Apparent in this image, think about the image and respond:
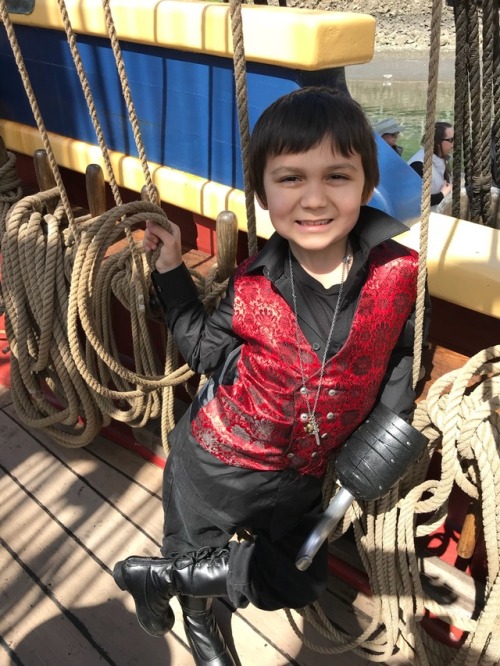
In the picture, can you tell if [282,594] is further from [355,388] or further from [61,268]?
[61,268]

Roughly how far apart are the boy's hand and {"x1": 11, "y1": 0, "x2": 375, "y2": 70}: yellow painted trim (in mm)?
519

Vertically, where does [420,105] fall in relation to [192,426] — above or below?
below

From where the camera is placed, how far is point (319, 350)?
119 centimetres

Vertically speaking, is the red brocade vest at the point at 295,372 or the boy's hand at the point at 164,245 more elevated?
the boy's hand at the point at 164,245

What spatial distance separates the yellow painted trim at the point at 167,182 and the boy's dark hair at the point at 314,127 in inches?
23.2

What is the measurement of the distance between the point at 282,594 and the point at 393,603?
0.26 meters

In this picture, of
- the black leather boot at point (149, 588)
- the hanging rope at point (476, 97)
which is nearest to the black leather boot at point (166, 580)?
the black leather boot at point (149, 588)

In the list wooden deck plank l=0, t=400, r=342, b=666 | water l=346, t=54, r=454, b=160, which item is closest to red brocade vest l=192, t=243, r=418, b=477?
wooden deck plank l=0, t=400, r=342, b=666

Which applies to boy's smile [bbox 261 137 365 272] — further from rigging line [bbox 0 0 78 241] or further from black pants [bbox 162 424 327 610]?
rigging line [bbox 0 0 78 241]

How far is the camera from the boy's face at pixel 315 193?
105 centimetres

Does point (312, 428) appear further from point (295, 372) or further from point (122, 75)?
point (122, 75)

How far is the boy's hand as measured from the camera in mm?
1371

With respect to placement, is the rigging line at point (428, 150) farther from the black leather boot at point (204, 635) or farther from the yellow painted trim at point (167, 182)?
the black leather boot at point (204, 635)

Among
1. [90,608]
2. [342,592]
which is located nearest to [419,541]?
[342,592]
